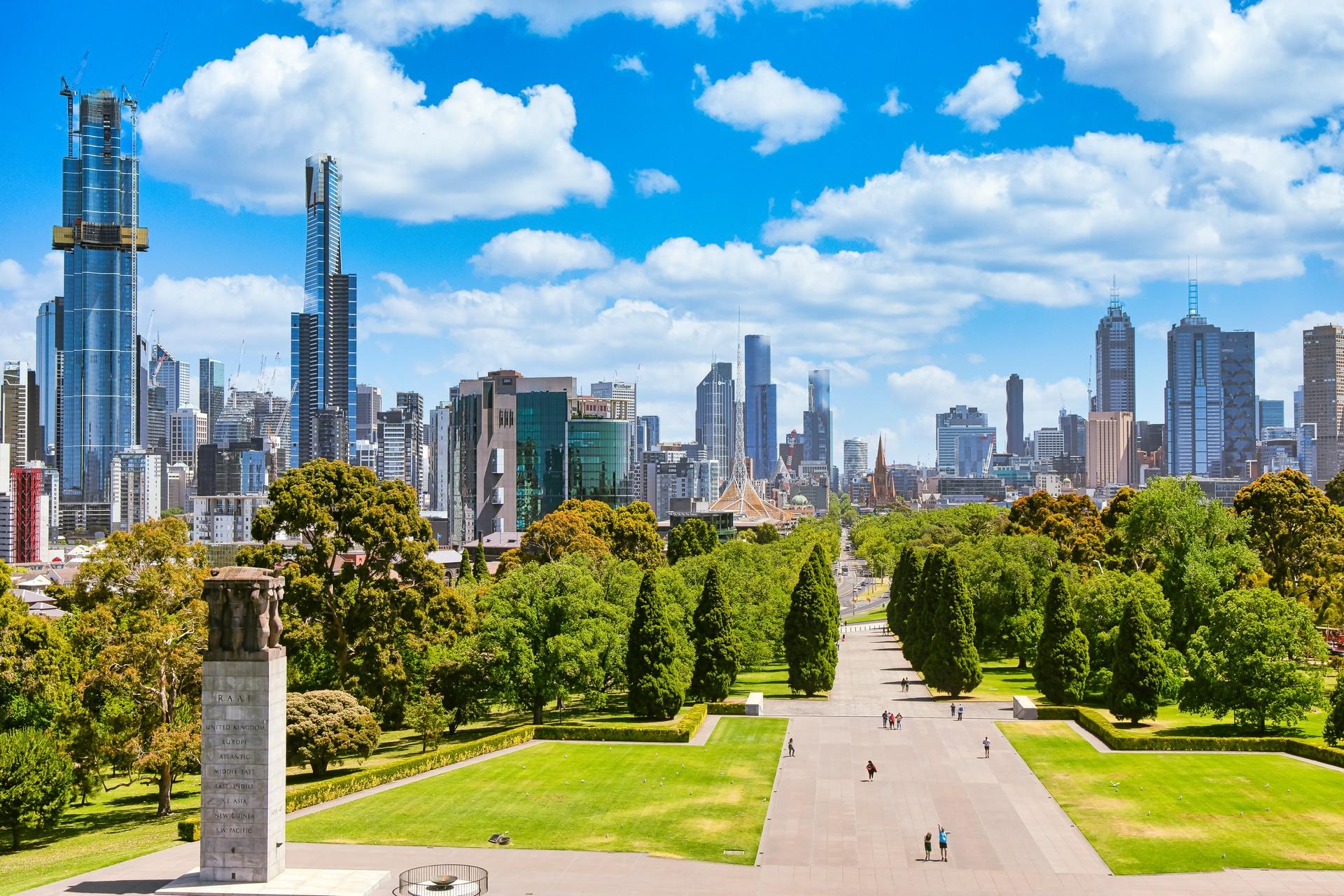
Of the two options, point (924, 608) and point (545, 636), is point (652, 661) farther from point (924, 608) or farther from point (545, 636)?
point (924, 608)

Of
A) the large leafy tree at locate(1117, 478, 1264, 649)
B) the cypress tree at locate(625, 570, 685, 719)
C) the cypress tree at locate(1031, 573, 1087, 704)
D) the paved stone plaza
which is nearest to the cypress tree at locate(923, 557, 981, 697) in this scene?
the cypress tree at locate(1031, 573, 1087, 704)

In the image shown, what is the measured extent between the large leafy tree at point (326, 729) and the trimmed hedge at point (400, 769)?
46.9 inches

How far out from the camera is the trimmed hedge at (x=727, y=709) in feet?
207

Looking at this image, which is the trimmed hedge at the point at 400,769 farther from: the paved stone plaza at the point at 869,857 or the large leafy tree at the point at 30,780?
the large leafy tree at the point at 30,780

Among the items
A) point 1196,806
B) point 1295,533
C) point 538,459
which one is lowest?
point 1196,806

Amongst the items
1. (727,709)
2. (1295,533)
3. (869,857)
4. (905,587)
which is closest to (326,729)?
(869,857)

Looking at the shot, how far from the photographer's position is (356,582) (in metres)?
55.6

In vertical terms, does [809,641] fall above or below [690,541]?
below

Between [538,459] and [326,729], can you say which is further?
[538,459]

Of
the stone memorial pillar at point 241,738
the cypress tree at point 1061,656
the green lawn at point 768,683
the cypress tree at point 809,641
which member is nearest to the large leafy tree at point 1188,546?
the cypress tree at point 1061,656

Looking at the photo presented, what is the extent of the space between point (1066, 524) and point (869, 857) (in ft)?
255

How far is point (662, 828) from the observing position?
39.9 metres

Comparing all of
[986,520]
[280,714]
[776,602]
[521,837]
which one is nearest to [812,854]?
[521,837]

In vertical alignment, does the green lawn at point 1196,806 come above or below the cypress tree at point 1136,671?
below
